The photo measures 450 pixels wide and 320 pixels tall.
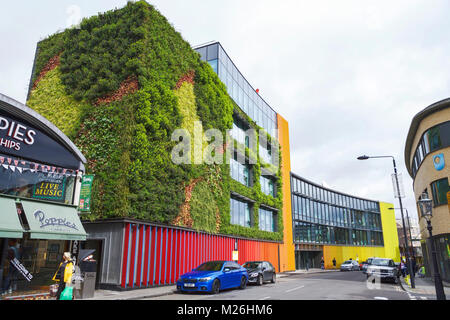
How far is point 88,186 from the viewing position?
→ 544 inches

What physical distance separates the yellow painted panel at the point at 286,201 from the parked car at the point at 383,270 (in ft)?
49.7

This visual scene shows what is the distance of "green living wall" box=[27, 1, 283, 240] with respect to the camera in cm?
1692

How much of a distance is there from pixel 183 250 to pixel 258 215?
15118 millimetres

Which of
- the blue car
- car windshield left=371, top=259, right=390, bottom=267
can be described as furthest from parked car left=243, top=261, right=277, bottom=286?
car windshield left=371, top=259, right=390, bottom=267

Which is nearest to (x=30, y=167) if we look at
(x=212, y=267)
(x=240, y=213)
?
(x=212, y=267)

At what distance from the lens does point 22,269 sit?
1149cm

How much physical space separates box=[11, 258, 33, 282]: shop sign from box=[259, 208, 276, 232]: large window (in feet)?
81.3

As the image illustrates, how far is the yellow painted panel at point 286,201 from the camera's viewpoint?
38.4m

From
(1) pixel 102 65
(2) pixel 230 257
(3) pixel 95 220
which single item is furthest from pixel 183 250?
(1) pixel 102 65

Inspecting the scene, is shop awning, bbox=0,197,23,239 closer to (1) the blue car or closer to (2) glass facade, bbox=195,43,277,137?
(1) the blue car

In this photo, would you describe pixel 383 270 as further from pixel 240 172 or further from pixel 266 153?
pixel 266 153

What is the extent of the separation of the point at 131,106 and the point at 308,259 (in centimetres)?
3955

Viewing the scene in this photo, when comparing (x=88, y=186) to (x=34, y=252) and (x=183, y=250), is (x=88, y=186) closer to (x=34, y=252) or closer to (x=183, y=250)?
(x=34, y=252)

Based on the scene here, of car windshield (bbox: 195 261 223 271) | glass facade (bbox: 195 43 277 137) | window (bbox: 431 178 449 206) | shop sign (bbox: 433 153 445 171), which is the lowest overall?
car windshield (bbox: 195 261 223 271)
